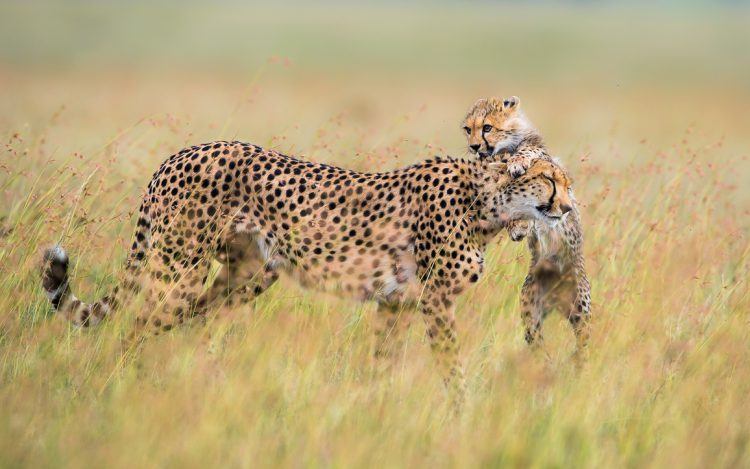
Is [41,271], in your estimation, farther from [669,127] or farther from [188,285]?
[669,127]

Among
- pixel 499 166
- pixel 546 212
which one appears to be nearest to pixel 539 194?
pixel 546 212

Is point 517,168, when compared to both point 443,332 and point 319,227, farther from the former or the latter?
point 319,227

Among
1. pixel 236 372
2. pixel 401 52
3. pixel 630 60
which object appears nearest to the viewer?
pixel 236 372

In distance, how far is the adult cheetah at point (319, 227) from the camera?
3.71 meters

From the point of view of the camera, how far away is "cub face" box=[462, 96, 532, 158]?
491cm

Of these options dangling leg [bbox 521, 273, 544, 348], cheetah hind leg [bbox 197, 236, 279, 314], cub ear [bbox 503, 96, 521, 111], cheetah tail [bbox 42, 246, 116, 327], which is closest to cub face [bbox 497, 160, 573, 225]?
dangling leg [bbox 521, 273, 544, 348]

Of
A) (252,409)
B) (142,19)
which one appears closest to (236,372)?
(252,409)

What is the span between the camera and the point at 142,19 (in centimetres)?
3947

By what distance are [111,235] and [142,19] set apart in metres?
36.0

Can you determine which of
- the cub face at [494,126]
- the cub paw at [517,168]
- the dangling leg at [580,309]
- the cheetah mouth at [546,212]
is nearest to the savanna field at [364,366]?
the dangling leg at [580,309]

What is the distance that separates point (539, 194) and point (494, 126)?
4.36ft

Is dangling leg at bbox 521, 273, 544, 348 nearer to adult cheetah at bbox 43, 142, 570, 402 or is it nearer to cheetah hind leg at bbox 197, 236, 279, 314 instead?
adult cheetah at bbox 43, 142, 570, 402

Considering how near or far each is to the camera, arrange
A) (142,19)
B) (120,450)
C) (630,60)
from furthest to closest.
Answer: (142,19)
(630,60)
(120,450)

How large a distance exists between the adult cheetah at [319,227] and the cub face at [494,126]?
39.3 inches
